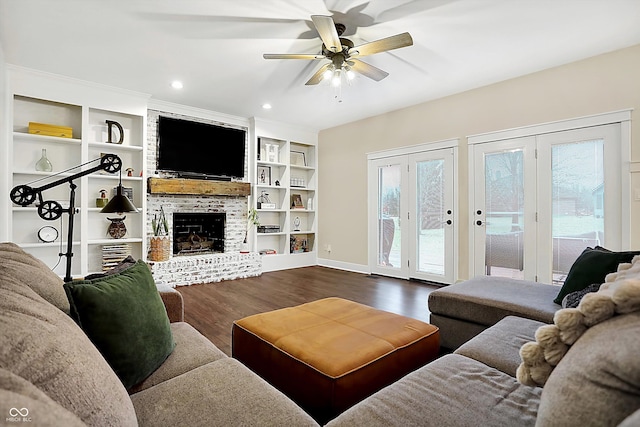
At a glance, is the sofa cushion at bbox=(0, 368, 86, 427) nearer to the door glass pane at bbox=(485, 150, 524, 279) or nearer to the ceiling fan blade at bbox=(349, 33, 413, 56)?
the ceiling fan blade at bbox=(349, 33, 413, 56)

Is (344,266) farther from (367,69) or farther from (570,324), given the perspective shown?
(570,324)

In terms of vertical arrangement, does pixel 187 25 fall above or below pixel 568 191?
above

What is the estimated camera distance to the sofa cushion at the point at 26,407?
434mm

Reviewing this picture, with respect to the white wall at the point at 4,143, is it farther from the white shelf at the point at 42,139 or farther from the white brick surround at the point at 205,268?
the white brick surround at the point at 205,268

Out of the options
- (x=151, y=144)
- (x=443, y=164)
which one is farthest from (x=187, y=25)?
(x=443, y=164)

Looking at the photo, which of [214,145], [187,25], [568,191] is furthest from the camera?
[214,145]

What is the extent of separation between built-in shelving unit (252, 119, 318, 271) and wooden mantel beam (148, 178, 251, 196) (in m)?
0.32

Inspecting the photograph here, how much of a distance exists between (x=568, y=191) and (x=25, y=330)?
4.62m

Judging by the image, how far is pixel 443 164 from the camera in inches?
187

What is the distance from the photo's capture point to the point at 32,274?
3.90 ft

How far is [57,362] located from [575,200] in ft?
15.0

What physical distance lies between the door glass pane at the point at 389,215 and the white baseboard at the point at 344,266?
349 millimetres

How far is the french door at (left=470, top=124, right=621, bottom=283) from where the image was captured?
3.48 metres

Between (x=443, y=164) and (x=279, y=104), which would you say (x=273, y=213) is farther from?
(x=443, y=164)
